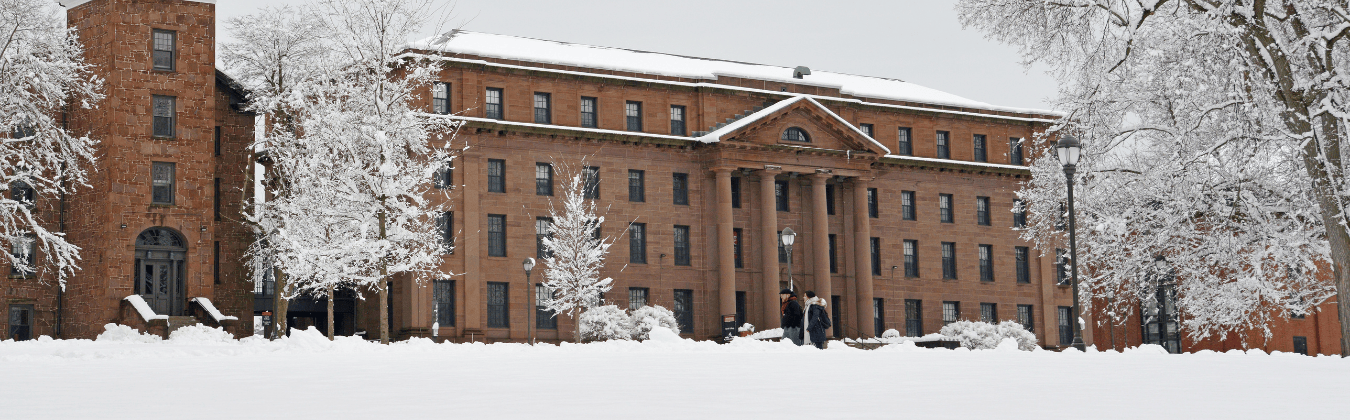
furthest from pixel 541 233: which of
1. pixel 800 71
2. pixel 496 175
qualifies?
pixel 800 71

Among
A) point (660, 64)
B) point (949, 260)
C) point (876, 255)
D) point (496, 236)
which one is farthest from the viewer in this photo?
point (949, 260)

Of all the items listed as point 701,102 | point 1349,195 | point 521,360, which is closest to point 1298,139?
point 1349,195

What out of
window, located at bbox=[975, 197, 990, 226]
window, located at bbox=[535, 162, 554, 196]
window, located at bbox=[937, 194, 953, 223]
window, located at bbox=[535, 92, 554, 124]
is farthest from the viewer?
window, located at bbox=[975, 197, 990, 226]

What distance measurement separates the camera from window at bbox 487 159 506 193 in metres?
51.1

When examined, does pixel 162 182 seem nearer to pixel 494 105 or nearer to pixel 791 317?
pixel 494 105

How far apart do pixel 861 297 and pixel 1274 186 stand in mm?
28396

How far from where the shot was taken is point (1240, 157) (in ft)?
79.5

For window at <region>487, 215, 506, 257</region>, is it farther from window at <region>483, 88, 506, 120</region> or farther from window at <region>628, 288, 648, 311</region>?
window at <region>628, 288, 648, 311</region>

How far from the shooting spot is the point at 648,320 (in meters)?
48.9

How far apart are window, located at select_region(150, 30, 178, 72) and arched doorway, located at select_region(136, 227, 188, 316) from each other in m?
5.44

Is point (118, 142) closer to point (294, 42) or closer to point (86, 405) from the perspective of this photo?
point (294, 42)

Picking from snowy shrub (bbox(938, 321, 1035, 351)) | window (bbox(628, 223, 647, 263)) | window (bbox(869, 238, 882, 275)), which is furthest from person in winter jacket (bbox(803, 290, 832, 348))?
window (bbox(869, 238, 882, 275))

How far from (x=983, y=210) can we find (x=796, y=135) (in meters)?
11.8

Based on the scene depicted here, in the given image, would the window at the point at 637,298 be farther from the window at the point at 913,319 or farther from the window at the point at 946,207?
the window at the point at 946,207
